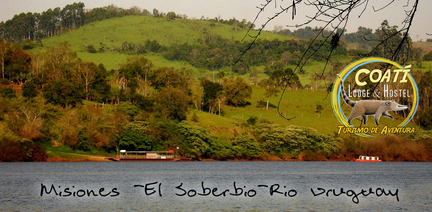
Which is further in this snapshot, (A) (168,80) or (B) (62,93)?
(A) (168,80)

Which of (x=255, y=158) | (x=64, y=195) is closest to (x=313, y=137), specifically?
(x=255, y=158)

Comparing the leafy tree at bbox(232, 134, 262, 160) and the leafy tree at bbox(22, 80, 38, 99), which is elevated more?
the leafy tree at bbox(22, 80, 38, 99)

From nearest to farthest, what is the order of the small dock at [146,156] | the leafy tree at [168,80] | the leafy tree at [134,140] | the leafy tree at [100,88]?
the leafy tree at [134,140] → the small dock at [146,156] → the leafy tree at [100,88] → the leafy tree at [168,80]

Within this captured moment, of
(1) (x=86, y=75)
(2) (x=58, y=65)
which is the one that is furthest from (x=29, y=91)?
(2) (x=58, y=65)

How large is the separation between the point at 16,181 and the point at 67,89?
177 ft

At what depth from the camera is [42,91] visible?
11225 cm

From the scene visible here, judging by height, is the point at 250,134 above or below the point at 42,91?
below

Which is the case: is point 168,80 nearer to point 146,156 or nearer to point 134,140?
point 146,156

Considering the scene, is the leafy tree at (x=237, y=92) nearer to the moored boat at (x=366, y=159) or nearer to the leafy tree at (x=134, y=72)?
the leafy tree at (x=134, y=72)

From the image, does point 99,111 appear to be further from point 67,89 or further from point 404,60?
point 404,60

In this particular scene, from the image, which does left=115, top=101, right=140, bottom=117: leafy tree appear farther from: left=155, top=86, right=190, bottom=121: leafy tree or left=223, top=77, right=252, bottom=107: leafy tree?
left=223, top=77, right=252, bottom=107: leafy tree

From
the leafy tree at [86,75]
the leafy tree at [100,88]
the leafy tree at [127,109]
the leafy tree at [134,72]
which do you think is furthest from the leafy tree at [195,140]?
the leafy tree at [134,72]

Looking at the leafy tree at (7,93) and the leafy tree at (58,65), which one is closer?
the leafy tree at (7,93)

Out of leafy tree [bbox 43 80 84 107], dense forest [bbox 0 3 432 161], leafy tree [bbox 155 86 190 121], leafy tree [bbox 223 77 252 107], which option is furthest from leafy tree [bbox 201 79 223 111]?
leafy tree [bbox 43 80 84 107]
